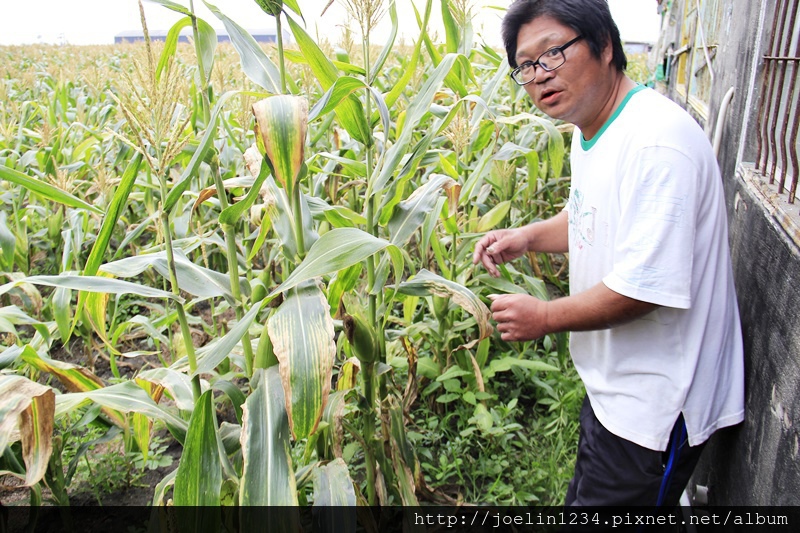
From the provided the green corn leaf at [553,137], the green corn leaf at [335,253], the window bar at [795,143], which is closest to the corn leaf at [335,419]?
the green corn leaf at [335,253]

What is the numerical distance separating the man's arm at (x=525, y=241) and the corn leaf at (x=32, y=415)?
1.22 meters

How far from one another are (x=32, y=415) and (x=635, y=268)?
4.20ft

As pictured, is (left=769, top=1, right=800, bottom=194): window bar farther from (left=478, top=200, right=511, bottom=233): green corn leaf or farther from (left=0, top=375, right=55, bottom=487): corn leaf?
(left=0, top=375, right=55, bottom=487): corn leaf

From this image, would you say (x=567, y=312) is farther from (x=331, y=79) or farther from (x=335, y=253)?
(x=331, y=79)

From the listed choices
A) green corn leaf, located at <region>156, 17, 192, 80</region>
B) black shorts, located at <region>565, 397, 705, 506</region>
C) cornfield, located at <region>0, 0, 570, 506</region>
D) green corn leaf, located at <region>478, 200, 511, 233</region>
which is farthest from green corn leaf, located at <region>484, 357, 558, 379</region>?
green corn leaf, located at <region>156, 17, 192, 80</region>

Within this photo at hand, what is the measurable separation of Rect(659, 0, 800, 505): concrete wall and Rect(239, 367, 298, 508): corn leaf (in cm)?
93

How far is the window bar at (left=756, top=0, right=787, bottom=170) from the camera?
4.82 ft

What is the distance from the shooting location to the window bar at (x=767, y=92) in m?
1.47

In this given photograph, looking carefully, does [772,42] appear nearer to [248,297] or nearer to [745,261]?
[745,261]

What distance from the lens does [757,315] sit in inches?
52.9

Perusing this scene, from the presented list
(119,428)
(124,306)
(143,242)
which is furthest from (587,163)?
(143,242)

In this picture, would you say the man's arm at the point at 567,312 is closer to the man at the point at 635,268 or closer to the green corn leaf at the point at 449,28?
the man at the point at 635,268

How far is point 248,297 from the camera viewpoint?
1565 millimetres

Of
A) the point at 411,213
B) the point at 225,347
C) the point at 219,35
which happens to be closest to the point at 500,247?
the point at 411,213
